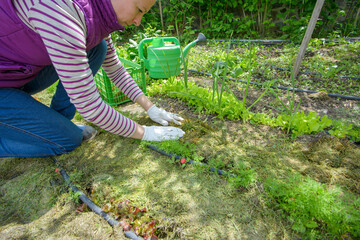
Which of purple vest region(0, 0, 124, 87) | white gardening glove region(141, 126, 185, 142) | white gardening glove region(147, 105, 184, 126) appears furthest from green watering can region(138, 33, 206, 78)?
purple vest region(0, 0, 124, 87)

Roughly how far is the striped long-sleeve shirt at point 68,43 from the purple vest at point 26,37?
4cm

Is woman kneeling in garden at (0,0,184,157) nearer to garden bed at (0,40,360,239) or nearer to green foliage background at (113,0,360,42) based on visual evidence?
garden bed at (0,40,360,239)

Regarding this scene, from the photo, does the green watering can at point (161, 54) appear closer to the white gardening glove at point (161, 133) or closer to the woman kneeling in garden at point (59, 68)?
the woman kneeling in garden at point (59, 68)

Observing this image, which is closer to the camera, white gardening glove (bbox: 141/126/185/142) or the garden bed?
the garden bed

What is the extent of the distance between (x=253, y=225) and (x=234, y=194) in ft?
0.64

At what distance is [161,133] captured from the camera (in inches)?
64.3

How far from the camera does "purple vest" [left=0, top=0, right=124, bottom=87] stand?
41.0 inches

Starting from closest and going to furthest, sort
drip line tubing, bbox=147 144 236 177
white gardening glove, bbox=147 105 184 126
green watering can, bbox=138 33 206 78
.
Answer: drip line tubing, bbox=147 144 236 177 → white gardening glove, bbox=147 105 184 126 → green watering can, bbox=138 33 206 78

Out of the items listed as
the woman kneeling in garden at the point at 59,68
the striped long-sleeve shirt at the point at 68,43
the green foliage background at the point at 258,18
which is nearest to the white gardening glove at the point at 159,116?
the woman kneeling in garden at the point at 59,68

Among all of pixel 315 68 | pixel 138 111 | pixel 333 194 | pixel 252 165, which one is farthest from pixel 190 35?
pixel 333 194

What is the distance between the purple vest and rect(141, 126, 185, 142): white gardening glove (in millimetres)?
700

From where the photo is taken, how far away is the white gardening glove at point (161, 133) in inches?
63.7

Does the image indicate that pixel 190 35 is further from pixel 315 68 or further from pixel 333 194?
pixel 333 194

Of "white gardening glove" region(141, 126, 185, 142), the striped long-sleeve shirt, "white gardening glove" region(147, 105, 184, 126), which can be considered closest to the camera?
the striped long-sleeve shirt
